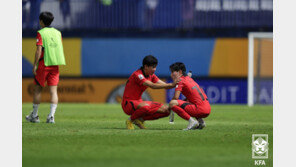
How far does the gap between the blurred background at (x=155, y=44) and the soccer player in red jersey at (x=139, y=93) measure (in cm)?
1368

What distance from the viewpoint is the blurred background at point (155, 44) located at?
25.3 m

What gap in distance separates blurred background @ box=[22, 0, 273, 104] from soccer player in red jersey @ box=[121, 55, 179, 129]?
13684mm

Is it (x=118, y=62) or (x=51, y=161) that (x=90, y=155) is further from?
(x=118, y=62)

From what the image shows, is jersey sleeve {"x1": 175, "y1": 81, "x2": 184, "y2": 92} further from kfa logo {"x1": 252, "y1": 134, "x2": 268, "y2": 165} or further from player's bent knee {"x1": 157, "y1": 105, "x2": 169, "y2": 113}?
kfa logo {"x1": 252, "y1": 134, "x2": 268, "y2": 165}

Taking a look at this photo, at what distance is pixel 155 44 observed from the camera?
26328 millimetres

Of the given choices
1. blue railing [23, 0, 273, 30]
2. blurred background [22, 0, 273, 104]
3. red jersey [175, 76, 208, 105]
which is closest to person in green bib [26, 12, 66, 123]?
red jersey [175, 76, 208, 105]

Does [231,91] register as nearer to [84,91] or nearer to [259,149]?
[84,91]

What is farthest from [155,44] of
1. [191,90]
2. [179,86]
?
[179,86]

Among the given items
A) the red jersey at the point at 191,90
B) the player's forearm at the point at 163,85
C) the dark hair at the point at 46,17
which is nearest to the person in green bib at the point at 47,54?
the dark hair at the point at 46,17

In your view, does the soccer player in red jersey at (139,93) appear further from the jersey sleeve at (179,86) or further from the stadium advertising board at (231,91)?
the stadium advertising board at (231,91)

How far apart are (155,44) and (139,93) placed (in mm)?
15894

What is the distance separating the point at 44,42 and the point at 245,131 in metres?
3.77

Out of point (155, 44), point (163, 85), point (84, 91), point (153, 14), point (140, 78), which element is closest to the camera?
point (163, 85)

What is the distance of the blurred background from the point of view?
83.0 ft
